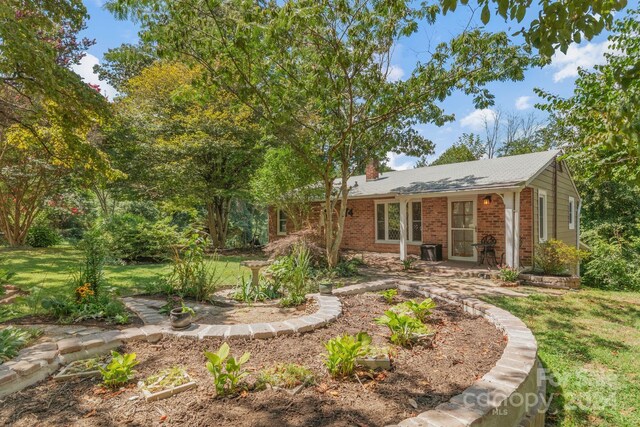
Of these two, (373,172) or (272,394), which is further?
(373,172)

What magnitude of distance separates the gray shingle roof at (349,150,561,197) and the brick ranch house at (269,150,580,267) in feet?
0.08

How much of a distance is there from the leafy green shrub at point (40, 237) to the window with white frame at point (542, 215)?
19.5 metres

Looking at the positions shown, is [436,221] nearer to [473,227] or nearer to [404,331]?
[473,227]

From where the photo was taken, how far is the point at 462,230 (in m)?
11.2

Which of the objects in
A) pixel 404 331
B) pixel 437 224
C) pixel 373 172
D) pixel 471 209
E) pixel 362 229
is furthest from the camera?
pixel 373 172

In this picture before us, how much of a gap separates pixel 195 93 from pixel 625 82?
718 cm

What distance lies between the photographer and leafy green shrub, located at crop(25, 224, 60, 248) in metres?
15.1

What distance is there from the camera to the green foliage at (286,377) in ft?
8.27

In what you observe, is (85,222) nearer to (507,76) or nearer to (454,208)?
(454,208)

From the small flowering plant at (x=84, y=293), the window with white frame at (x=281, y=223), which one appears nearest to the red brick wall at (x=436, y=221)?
the window with white frame at (x=281, y=223)

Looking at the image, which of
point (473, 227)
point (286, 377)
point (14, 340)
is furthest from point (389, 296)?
point (473, 227)

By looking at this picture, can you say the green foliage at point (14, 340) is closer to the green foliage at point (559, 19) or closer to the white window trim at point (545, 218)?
the green foliage at point (559, 19)

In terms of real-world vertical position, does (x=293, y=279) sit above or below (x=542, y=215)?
below

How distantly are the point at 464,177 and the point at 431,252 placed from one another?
2.65 meters
